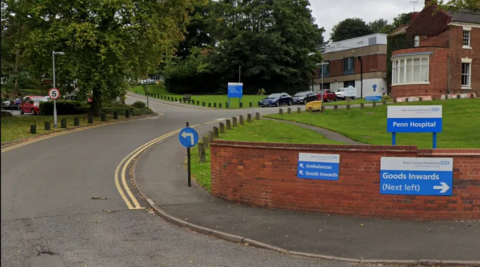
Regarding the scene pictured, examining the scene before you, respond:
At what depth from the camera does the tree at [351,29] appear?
96.9 meters

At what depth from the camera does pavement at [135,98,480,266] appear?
6684mm

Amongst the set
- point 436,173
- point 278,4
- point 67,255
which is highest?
point 278,4

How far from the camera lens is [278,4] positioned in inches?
2643

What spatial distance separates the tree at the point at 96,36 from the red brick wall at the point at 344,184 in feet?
61.1

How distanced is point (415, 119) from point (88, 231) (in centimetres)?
938

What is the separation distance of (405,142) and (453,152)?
485 inches

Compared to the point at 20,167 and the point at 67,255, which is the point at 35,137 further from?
the point at 67,255

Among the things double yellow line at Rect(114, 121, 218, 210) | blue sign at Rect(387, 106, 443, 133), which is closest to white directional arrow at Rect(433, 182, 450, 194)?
blue sign at Rect(387, 106, 443, 133)

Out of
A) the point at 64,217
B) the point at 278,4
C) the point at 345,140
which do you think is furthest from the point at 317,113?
the point at 278,4

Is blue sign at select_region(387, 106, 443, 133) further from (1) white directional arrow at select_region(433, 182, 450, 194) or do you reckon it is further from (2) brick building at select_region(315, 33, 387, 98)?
(2) brick building at select_region(315, 33, 387, 98)

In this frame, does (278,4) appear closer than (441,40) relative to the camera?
No

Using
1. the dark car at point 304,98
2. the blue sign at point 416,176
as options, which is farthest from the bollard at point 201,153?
the dark car at point 304,98

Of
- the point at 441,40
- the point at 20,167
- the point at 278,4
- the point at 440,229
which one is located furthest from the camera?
the point at 278,4

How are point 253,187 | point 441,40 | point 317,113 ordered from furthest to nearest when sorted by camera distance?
point 441,40 → point 317,113 → point 253,187
